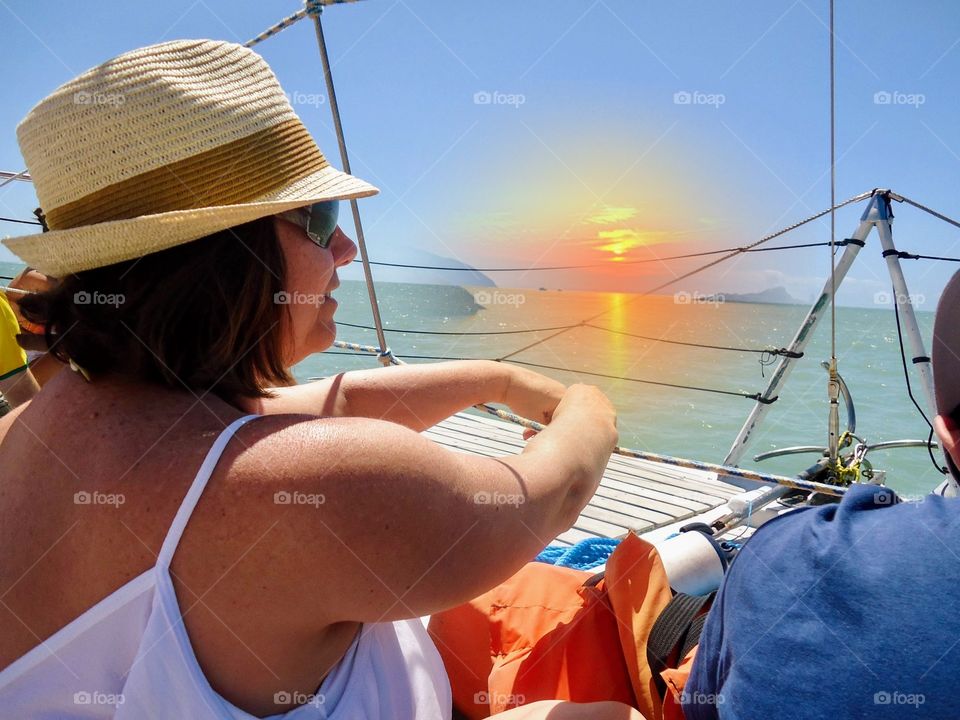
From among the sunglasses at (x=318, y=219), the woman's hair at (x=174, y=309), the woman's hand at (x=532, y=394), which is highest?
the sunglasses at (x=318, y=219)

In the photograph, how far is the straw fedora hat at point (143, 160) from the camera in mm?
728

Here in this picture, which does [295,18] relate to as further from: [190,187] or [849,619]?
[849,619]

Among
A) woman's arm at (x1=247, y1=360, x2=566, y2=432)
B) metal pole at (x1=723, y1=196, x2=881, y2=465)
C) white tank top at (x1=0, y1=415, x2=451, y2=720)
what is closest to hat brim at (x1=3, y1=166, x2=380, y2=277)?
white tank top at (x1=0, y1=415, x2=451, y2=720)

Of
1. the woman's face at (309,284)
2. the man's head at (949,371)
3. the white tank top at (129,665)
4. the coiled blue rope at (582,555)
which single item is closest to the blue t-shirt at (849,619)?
the man's head at (949,371)

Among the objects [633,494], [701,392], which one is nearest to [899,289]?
[633,494]

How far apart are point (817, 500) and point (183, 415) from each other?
2891mm

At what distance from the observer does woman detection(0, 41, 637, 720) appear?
63 cm

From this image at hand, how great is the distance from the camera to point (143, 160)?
2.43 ft

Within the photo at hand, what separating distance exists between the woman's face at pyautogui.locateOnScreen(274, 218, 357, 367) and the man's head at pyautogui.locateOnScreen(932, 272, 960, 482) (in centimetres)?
83

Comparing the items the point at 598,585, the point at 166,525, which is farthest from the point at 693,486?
the point at 166,525

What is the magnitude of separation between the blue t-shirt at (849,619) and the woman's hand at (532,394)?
2.23 feet

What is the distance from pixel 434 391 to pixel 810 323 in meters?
2.72

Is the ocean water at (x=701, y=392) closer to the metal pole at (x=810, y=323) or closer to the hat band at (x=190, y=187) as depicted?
the metal pole at (x=810, y=323)

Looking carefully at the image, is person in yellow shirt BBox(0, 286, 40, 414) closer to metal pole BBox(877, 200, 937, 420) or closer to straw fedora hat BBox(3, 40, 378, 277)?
straw fedora hat BBox(3, 40, 378, 277)
